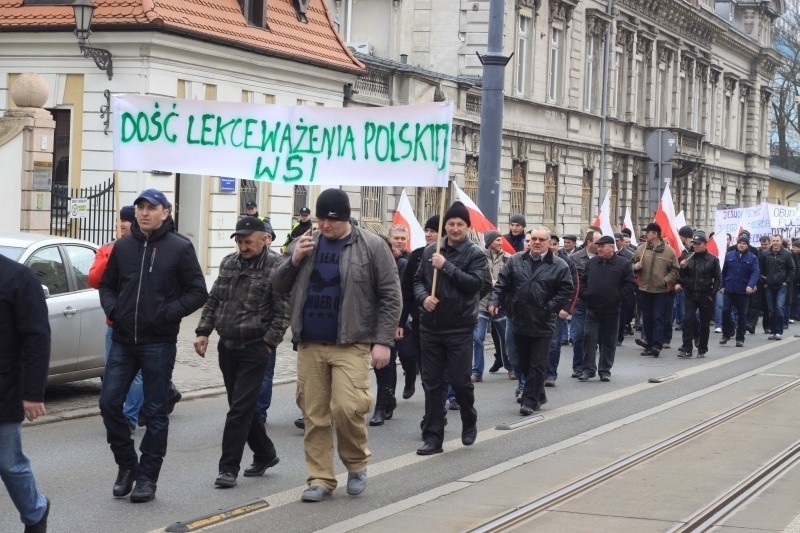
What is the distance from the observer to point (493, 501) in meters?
9.02

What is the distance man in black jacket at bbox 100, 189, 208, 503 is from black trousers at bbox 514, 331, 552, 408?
16.7 ft

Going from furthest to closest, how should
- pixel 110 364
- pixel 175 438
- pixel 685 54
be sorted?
1. pixel 685 54
2. pixel 175 438
3. pixel 110 364

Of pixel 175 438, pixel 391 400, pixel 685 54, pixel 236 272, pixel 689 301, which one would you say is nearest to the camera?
pixel 236 272

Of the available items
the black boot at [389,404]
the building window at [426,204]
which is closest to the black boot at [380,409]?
the black boot at [389,404]

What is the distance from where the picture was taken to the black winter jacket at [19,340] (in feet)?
22.4

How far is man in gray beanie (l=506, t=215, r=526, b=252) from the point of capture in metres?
17.7

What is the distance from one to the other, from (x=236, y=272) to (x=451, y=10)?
1059 inches

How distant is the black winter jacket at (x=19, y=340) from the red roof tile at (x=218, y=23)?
16.2 meters

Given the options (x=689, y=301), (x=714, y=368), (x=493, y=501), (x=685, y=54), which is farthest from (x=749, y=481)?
(x=685, y=54)

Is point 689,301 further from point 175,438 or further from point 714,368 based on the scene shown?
point 175,438

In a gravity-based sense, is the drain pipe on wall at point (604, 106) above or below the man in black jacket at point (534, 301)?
above

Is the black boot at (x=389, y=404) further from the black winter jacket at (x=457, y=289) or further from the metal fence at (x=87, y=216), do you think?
the metal fence at (x=87, y=216)

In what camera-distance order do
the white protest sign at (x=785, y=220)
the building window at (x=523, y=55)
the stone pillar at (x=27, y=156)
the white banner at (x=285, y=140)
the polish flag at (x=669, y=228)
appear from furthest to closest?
the building window at (x=523, y=55), the white protest sign at (x=785, y=220), the polish flag at (x=669, y=228), the stone pillar at (x=27, y=156), the white banner at (x=285, y=140)

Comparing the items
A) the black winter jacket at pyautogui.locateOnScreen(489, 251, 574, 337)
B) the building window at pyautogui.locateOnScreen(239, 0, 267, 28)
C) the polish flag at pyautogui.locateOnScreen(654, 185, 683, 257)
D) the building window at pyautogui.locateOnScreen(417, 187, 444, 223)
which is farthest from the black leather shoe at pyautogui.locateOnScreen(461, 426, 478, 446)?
the building window at pyautogui.locateOnScreen(417, 187, 444, 223)
